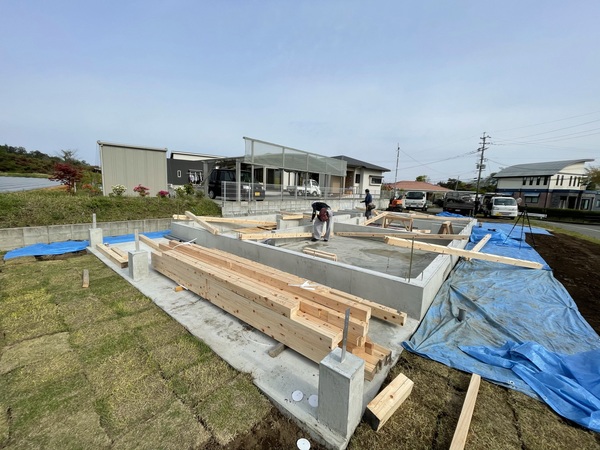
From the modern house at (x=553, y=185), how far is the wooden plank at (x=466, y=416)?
40.1 metres

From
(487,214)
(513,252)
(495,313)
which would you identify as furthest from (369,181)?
(495,313)

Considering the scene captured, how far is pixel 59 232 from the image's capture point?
7.57 m

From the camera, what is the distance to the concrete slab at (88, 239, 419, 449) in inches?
84.3

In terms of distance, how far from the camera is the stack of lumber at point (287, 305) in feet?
8.80

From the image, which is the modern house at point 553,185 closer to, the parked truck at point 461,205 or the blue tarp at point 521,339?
the parked truck at point 461,205

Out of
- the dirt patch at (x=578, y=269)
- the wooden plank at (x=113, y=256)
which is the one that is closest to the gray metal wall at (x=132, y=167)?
the wooden plank at (x=113, y=256)

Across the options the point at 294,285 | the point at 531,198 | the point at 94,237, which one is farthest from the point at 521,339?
the point at 531,198

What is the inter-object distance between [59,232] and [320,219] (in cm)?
806

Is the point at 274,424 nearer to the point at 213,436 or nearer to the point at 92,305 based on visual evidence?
the point at 213,436

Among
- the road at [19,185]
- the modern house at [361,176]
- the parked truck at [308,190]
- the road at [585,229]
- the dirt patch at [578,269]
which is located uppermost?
the modern house at [361,176]

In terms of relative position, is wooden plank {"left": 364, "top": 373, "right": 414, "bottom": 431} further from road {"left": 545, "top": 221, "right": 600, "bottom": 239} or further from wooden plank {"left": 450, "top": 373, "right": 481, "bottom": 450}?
road {"left": 545, "top": 221, "right": 600, "bottom": 239}

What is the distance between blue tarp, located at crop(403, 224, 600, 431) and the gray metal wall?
1284 centimetres

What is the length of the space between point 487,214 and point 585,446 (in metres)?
24.2

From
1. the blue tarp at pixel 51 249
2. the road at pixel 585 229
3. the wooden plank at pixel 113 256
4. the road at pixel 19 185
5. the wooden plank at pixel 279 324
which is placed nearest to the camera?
the wooden plank at pixel 279 324
